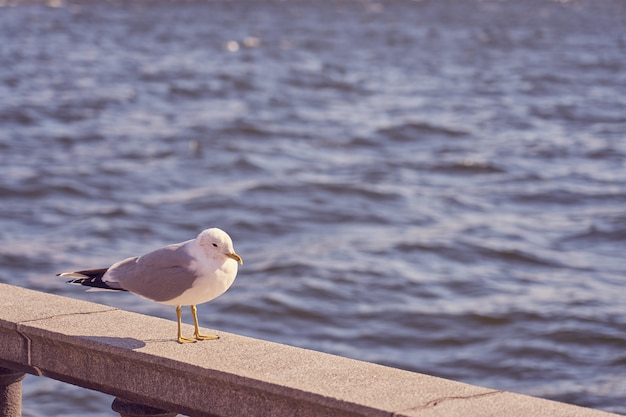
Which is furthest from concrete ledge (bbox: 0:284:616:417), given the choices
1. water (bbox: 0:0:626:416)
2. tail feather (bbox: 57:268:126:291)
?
water (bbox: 0:0:626:416)

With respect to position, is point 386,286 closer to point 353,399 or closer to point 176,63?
point 353,399

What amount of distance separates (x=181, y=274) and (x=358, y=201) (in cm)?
1590

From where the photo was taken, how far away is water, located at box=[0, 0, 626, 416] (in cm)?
1280

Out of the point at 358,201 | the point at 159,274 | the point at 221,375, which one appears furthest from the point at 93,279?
the point at 358,201

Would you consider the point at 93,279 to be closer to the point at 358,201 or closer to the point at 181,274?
the point at 181,274

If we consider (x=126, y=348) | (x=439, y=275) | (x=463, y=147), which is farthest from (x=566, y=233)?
(x=126, y=348)

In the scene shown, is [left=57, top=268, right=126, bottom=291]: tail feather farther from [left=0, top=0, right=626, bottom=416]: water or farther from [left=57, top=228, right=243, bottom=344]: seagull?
[left=0, top=0, right=626, bottom=416]: water

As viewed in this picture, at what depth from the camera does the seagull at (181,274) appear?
4062mm

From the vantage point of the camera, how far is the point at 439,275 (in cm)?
1547

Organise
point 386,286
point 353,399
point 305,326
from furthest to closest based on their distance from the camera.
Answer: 1. point 386,286
2. point 305,326
3. point 353,399

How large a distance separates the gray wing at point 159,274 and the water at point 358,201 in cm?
546

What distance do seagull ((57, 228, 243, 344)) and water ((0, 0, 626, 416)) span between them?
5458 mm

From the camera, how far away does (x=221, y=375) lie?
3.56 m

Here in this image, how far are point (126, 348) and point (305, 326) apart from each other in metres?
9.70
